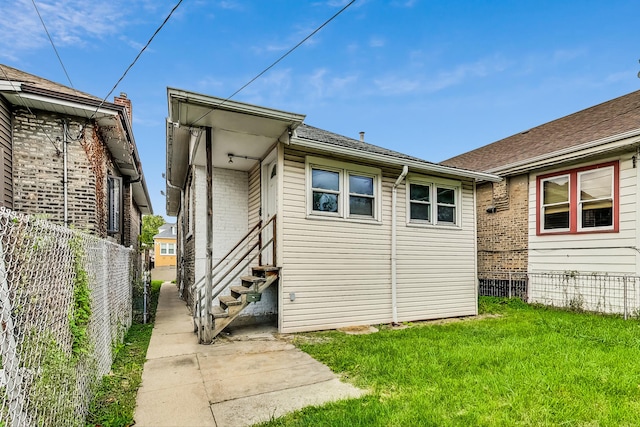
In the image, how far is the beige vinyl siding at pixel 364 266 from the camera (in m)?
6.36

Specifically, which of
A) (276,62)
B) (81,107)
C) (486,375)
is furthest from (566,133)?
(81,107)

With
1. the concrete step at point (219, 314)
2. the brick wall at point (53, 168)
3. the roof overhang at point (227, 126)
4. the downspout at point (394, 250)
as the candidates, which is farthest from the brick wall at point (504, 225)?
the brick wall at point (53, 168)

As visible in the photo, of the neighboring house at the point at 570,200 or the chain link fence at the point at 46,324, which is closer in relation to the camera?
the chain link fence at the point at 46,324

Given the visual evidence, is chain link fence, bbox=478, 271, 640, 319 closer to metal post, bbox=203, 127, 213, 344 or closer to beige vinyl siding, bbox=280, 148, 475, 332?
beige vinyl siding, bbox=280, 148, 475, 332

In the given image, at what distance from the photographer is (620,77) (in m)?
12.2

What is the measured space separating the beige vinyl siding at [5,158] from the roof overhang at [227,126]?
2.57 meters

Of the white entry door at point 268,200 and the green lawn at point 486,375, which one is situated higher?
the white entry door at point 268,200

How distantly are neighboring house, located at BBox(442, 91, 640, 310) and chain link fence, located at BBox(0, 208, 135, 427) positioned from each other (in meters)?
9.62

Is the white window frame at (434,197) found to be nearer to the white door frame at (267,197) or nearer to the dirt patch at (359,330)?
the dirt patch at (359,330)

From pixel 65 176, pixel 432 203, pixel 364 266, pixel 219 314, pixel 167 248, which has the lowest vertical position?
pixel 167 248

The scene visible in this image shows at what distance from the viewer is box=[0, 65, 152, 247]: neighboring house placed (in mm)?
5840

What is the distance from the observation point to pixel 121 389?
11.9 feet

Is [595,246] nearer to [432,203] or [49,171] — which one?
[432,203]

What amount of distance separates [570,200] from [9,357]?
10406 mm
